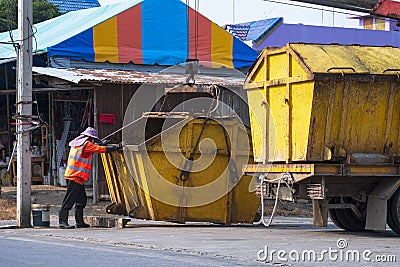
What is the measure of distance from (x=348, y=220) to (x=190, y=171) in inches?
106

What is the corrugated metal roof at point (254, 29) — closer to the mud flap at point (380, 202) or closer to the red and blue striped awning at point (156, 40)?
the red and blue striped awning at point (156, 40)

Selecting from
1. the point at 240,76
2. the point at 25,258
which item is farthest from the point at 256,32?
the point at 25,258

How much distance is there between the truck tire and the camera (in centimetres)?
1370

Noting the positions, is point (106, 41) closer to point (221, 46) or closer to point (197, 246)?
point (221, 46)

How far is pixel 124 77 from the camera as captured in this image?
19.3m

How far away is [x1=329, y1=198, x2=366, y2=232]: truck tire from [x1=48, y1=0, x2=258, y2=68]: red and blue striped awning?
27.5ft

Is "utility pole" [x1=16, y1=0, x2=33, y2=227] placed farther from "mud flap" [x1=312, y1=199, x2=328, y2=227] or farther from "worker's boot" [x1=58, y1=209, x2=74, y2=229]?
"mud flap" [x1=312, y1=199, x2=328, y2=227]

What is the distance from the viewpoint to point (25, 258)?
32.0 feet

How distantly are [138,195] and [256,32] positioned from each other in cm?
2544

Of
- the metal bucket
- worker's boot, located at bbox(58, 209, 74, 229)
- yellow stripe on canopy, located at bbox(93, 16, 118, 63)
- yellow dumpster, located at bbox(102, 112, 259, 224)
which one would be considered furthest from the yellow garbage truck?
yellow stripe on canopy, located at bbox(93, 16, 118, 63)

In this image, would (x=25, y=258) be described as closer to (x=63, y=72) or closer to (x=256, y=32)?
(x=63, y=72)

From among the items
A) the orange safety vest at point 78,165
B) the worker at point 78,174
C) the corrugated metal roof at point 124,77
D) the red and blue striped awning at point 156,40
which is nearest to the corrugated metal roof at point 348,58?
the worker at point 78,174

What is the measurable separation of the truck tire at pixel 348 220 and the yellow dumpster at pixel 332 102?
161cm

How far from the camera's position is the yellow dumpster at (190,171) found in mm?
14445
